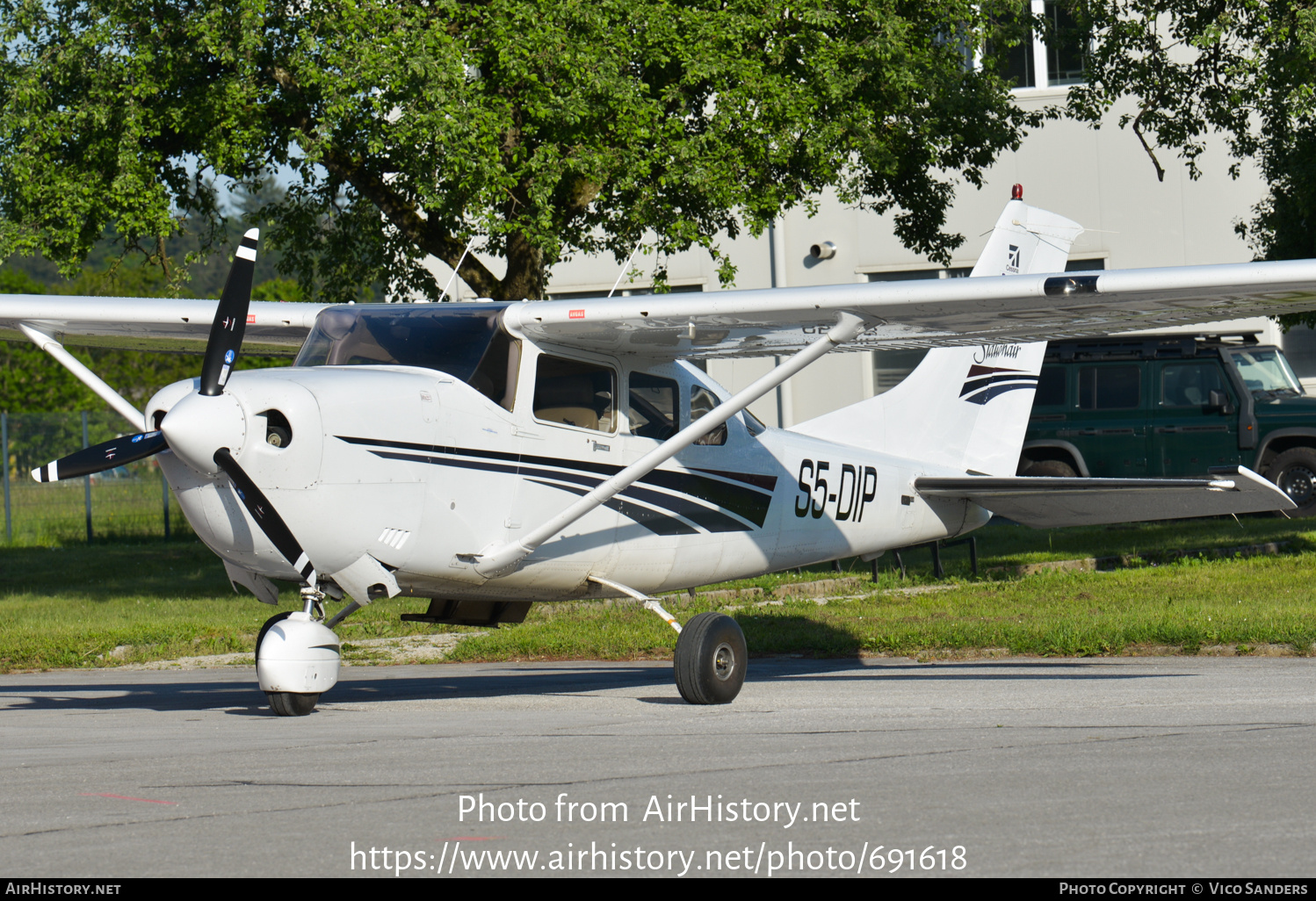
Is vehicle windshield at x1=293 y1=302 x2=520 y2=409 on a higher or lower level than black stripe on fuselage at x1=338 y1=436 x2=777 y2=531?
higher

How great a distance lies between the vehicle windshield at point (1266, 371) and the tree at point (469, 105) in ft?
25.8

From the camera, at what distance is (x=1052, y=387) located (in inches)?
832

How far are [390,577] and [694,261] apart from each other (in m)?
20.7

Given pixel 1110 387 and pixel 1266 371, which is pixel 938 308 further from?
pixel 1266 371

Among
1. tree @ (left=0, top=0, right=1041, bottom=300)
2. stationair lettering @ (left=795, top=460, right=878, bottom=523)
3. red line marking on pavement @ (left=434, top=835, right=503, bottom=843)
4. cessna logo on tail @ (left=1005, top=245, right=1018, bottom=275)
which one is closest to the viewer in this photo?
red line marking on pavement @ (left=434, top=835, right=503, bottom=843)

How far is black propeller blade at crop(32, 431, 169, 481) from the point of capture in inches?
275

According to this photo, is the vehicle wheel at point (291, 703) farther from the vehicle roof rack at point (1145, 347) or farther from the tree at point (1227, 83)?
the vehicle roof rack at point (1145, 347)

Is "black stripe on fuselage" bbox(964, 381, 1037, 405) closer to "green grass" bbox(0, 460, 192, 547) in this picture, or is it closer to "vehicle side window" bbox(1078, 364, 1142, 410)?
"vehicle side window" bbox(1078, 364, 1142, 410)

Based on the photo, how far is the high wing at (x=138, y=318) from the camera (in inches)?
371

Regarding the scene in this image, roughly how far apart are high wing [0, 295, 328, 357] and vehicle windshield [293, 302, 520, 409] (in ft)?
4.11

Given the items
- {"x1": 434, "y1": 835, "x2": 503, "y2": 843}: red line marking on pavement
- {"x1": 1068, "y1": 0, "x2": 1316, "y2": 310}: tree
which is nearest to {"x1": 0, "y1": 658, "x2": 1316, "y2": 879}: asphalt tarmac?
{"x1": 434, "y1": 835, "x2": 503, "y2": 843}: red line marking on pavement

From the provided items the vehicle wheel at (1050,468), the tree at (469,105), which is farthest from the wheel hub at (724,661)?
the vehicle wheel at (1050,468)
